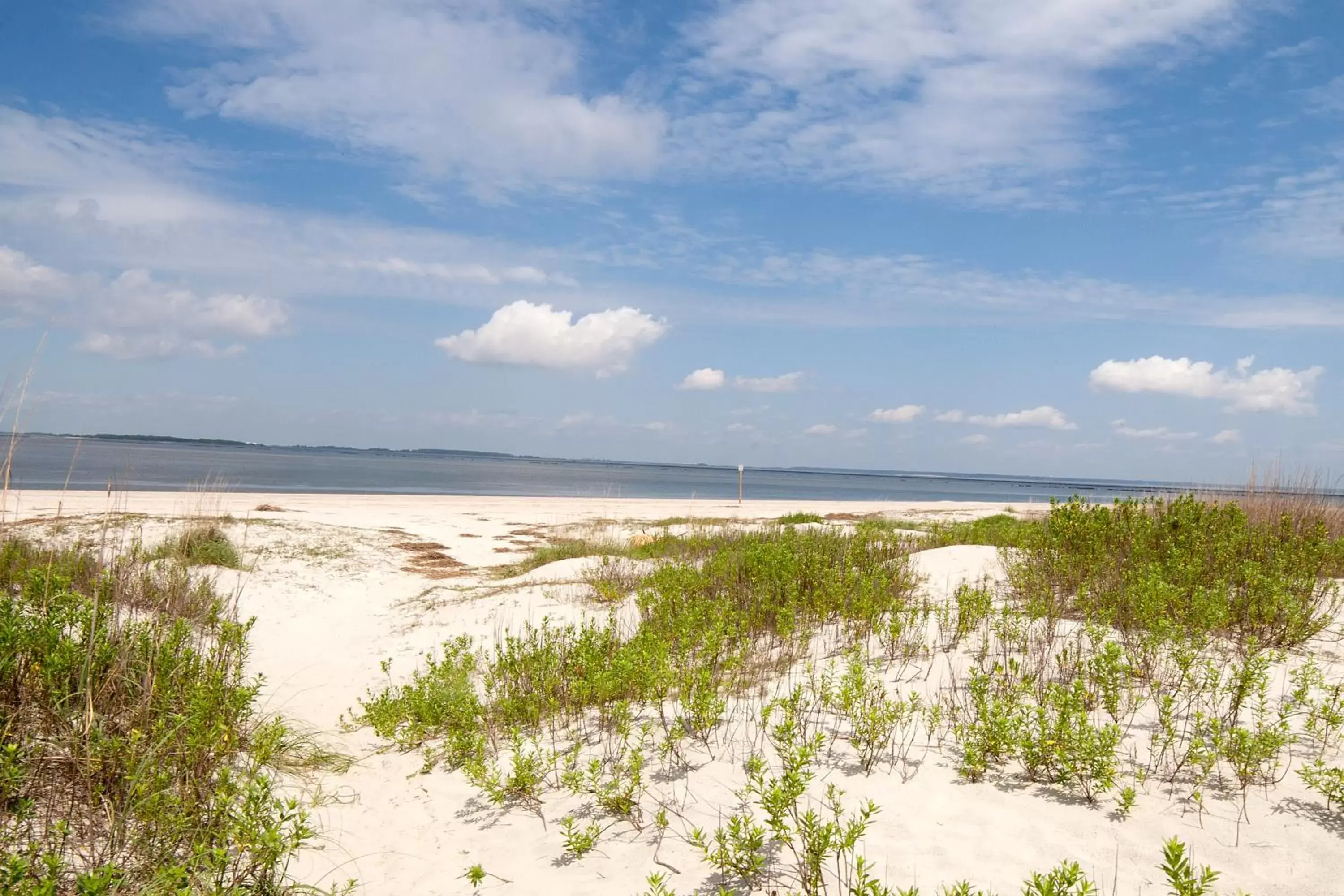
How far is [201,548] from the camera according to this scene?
1186cm

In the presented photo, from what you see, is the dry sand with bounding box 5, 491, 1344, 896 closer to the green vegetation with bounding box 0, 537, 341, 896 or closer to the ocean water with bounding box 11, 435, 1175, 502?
the green vegetation with bounding box 0, 537, 341, 896

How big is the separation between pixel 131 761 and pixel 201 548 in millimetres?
8771

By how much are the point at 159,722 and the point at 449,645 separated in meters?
3.41

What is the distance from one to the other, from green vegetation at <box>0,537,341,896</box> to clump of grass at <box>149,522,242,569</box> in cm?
543

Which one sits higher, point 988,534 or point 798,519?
point 988,534

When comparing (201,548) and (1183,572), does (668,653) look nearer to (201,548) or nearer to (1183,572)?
(1183,572)

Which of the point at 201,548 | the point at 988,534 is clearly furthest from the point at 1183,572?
the point at 201,548

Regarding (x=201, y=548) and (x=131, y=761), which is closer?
(x=131, y=761)

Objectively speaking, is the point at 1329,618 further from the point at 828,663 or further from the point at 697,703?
the point at 697,703

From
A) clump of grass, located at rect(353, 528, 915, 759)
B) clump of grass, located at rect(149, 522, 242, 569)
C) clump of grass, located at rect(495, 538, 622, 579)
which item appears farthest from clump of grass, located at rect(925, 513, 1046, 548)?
clump of grass, located at rect(149, 522, 242, 569)

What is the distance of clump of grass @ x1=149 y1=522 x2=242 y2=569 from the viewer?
36.7ft

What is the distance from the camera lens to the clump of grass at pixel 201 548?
441 inches

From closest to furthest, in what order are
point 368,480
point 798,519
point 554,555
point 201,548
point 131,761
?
point 131,761, point 201,548, point 554,555, point 798,519, point 368,480

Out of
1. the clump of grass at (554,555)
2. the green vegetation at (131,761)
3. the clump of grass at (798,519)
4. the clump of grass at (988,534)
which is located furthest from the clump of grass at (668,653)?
the clump of grass at (798,519)
